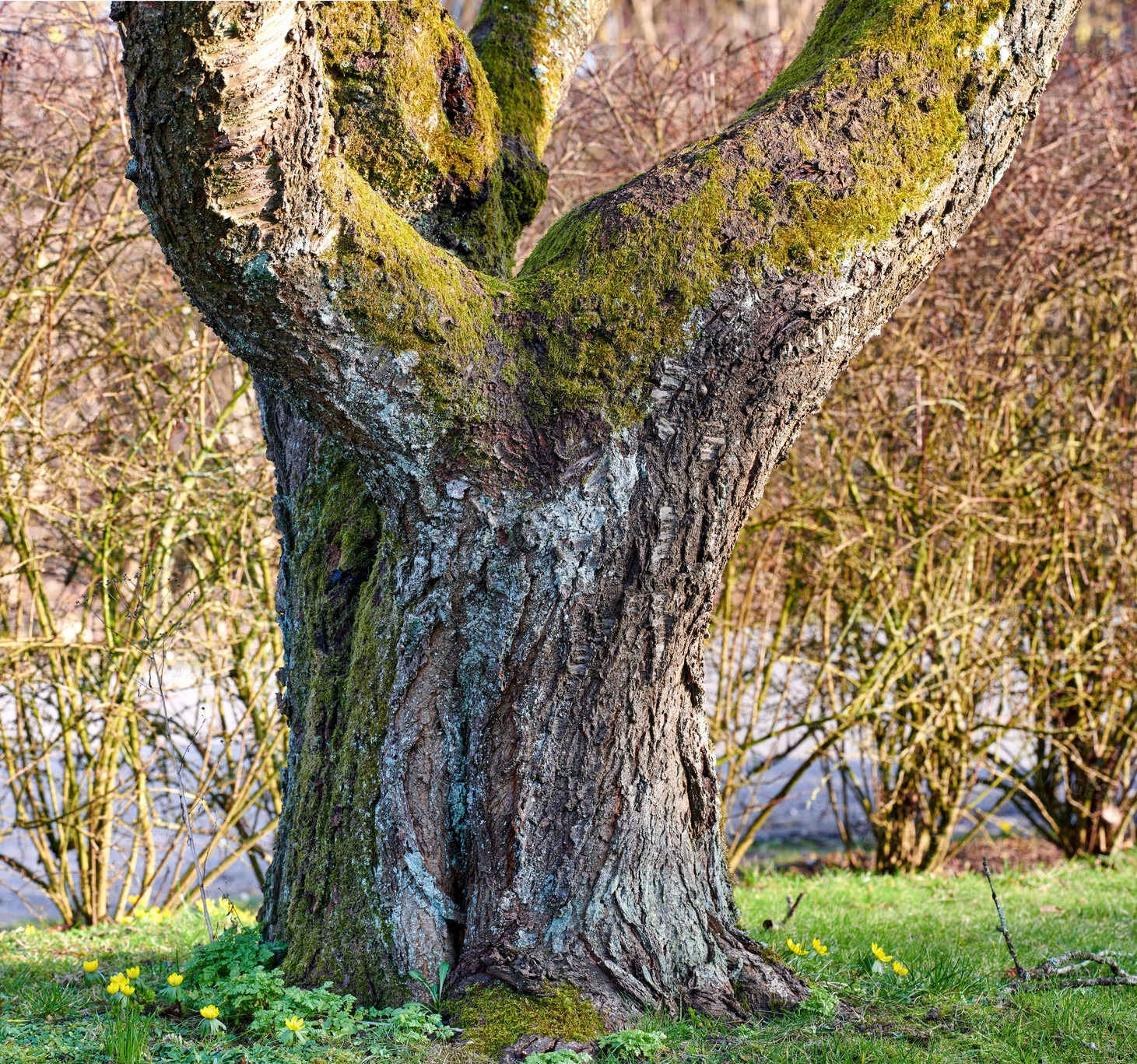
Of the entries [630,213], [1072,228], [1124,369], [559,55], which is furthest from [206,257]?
[1124,369]

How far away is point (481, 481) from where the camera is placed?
221cm

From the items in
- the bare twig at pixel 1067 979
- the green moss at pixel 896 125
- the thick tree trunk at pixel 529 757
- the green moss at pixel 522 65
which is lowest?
the bare twig at pixel 1067 979

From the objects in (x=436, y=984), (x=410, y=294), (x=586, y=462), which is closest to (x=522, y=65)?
(x=410, y=294)

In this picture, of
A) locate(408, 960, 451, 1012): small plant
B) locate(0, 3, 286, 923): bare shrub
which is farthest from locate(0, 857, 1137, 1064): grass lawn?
locate(0, 3, 286, 923): bare shrub

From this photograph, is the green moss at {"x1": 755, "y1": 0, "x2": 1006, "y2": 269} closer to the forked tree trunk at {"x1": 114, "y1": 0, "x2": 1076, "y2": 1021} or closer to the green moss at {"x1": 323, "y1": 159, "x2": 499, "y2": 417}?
the forked tree trunk at {"x1": 114, "y1": 0, "x2": 1076, "y2": 1021}

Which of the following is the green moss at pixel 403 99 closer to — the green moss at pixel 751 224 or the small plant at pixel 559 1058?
the green moss at pixel 751 224

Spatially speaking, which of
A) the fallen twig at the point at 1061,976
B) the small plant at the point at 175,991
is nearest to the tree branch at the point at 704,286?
the small plant at the point at 175,991

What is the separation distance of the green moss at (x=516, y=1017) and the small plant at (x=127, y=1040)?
0.67 metres

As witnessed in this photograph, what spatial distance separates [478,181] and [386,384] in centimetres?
86

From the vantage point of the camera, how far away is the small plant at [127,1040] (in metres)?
2.06

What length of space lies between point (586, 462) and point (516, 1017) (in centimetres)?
128

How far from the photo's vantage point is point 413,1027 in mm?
2133

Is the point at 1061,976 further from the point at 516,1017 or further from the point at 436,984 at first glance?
the point at 436,984

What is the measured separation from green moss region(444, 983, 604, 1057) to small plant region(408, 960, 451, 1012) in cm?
3
